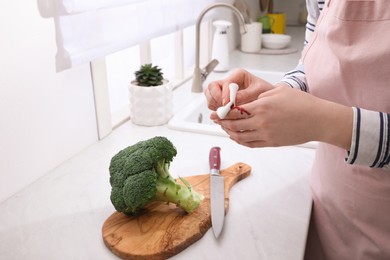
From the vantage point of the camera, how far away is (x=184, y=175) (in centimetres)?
88

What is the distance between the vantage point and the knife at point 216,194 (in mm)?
682

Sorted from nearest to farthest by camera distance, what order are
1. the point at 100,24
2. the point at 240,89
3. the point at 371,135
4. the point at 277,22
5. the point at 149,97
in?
the point at 371,135 < the point at 240,89 < the point at 100,24 < the point at 149,97 < the point at 277,22

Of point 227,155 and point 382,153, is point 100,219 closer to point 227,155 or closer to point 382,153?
point 227,155

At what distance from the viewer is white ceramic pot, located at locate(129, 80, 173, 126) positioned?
1.12m

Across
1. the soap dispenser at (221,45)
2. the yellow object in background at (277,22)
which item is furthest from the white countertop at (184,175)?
the yellow object in background at (277,22)

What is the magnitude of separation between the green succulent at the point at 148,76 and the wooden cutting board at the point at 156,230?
0.47 m

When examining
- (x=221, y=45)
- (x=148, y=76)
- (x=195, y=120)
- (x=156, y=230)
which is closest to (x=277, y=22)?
(x=221, y=45)

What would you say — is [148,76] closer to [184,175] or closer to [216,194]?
[184,175]

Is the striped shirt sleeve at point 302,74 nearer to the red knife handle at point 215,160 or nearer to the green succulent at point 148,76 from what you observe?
the red knife handle at point 215,160

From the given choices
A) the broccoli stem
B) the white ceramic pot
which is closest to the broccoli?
the broccoli stem

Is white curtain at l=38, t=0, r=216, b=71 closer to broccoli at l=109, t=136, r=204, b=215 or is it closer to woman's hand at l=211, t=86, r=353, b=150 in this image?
broccoli at l=109, t=136, r=204, b=215

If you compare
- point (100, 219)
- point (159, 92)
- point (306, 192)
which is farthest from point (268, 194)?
point (159, 92)

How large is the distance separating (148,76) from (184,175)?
0.38 metres

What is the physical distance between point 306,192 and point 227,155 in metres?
0.24
